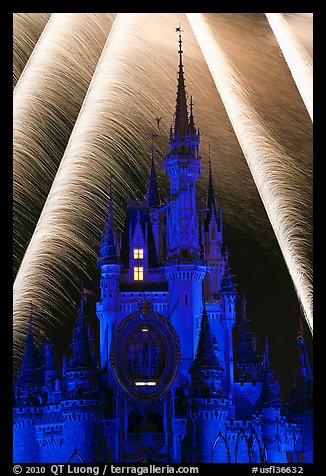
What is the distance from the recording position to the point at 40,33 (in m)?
67.1

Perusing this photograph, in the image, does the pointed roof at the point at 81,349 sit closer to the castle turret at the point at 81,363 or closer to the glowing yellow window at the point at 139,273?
the castle turret at the point at 81,363

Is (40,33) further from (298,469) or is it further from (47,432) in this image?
(298,469)

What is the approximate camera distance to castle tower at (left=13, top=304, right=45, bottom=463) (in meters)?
57.9

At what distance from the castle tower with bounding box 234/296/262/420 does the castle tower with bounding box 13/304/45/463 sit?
637 centimetres

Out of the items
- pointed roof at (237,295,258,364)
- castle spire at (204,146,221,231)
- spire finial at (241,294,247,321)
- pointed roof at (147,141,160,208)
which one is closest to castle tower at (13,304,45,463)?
pointed roof at (147,141,160,208)

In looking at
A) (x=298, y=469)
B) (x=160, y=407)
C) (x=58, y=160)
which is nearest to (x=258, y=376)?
(x=160, y=407)

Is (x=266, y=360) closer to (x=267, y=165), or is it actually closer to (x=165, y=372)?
(x=165, y=372)

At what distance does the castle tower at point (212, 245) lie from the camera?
60.6 meters

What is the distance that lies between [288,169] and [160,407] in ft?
42.5

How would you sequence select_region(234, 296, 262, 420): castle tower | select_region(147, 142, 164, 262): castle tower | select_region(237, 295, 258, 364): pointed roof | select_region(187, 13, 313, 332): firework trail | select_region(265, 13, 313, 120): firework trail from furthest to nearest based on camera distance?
select_region(265, 13, 313, 120): firework trail → select_region(187, 13, 313, 332): firework trail → select_region(237, 295, 258, 364): pointed roof → select_region(147, 142, 164, 262): castle tower → select_region(234, 296, 262, 420): castle tower

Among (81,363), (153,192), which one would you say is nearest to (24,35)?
(153,192)

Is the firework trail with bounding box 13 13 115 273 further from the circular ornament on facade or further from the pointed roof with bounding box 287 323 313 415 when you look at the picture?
the pointed roof with bounding box 287 323 313 415

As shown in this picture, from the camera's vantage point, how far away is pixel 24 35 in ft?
220

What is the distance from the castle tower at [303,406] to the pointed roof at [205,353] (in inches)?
127
